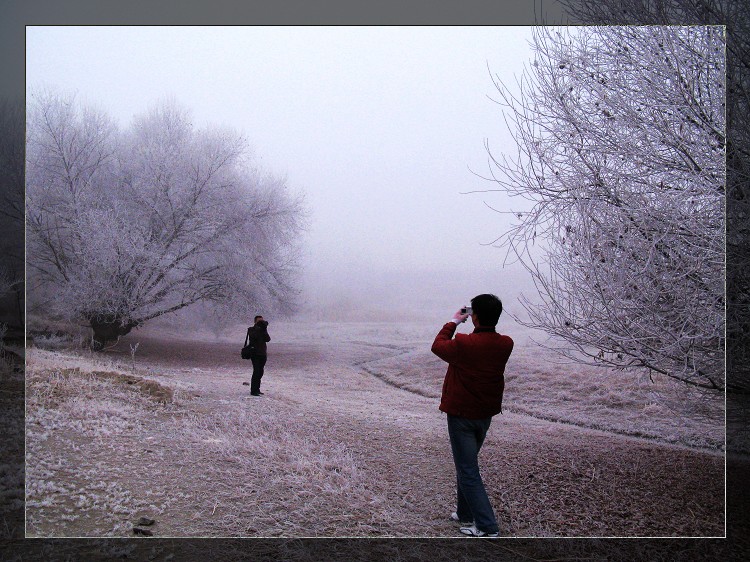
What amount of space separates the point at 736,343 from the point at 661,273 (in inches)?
34.3

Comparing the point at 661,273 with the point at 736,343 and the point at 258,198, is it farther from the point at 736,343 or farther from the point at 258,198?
the point at 258,198

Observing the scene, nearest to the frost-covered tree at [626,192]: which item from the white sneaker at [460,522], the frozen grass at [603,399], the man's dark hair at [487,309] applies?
the frozen grass at [603,399]

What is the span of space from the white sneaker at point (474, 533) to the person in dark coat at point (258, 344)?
1966 millimetres

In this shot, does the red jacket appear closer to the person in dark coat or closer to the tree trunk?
the person in dark coat

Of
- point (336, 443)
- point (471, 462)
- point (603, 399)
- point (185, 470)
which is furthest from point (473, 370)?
point (185, 470)

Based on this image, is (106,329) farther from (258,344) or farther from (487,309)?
(487,309)

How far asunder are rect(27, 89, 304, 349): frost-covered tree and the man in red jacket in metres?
2.00

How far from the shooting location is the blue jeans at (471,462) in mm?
3506

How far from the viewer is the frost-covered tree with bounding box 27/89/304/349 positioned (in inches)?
190

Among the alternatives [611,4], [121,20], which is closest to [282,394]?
[121,20]

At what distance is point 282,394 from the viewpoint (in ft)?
15.6

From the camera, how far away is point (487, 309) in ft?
11.5

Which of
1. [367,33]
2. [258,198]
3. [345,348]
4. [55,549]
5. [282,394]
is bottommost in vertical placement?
[55,549]

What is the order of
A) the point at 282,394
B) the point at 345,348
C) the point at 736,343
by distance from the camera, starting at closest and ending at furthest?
the point at 736,343, the point at 282,394, the point at 345,348
